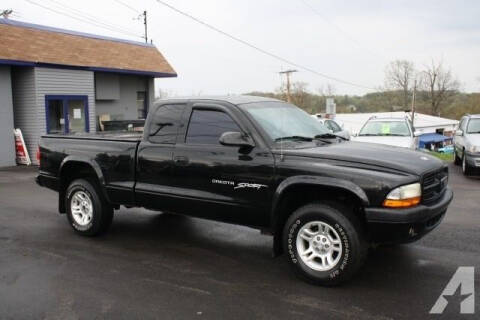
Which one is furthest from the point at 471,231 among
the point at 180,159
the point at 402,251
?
the point at 180,159

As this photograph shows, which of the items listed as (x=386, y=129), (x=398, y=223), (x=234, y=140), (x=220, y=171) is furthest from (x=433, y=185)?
(x=386, y=129)

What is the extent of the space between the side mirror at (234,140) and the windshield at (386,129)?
356 inches

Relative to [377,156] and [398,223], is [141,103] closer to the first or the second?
[377,156]

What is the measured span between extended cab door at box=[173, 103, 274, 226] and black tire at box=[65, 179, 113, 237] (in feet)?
4.61

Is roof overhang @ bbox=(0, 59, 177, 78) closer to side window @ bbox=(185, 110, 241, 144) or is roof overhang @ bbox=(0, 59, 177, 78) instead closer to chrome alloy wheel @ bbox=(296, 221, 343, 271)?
side window @ bbox=(185, 110, 241, 144)

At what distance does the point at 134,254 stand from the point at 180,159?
1.31 m

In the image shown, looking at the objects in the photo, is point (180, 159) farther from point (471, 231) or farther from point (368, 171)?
point (471, 231)

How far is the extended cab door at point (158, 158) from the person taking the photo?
5.77 metres

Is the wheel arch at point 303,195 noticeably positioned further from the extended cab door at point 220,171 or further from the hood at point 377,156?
the hood at point 377,156

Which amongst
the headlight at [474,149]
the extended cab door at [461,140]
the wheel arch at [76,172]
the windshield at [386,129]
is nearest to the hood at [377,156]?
the wheel arch at [76,172]

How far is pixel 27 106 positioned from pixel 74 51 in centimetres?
296

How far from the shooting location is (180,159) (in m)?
5.64

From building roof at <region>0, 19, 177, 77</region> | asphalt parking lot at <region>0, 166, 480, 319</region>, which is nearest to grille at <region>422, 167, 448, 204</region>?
asphalt parking lot at <region>0, 166, 480, 319</region>

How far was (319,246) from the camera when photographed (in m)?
4.77
